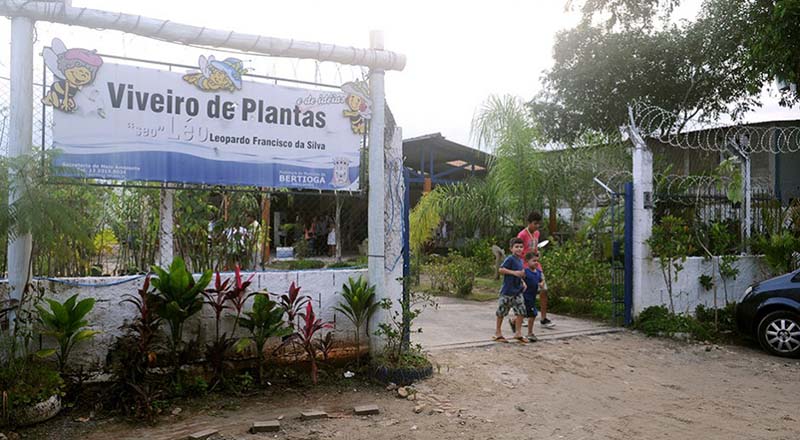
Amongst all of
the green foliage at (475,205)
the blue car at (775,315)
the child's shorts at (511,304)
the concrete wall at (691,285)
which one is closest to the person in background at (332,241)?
the child's shorts at (511,304)

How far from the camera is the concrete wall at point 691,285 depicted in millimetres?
8984

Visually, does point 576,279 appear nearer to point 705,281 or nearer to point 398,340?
point 705,281

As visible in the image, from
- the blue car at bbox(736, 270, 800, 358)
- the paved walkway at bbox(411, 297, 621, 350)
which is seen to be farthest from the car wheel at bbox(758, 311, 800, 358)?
the paved walkway at bbox(411, 297, 621, 350)

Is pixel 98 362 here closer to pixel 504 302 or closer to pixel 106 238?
pixel 106 238

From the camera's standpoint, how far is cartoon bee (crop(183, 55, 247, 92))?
5727 millimetres

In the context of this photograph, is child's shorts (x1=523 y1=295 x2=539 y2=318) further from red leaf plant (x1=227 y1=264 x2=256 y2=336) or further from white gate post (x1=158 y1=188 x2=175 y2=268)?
white gate post (x1=158 y1=188 x2=175 y2=268)

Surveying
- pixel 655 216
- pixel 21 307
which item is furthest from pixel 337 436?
pixel 655 216

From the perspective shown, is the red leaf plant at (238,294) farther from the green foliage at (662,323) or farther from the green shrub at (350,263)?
the green foliage at (662,323)

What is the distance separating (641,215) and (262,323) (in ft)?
19.4

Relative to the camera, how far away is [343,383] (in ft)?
19.4

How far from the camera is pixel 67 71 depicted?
17.3ft

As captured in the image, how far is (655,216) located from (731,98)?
966cm

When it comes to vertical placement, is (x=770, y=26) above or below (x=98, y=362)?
above

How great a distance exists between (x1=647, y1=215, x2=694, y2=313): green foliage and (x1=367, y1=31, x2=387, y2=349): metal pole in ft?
15.2
